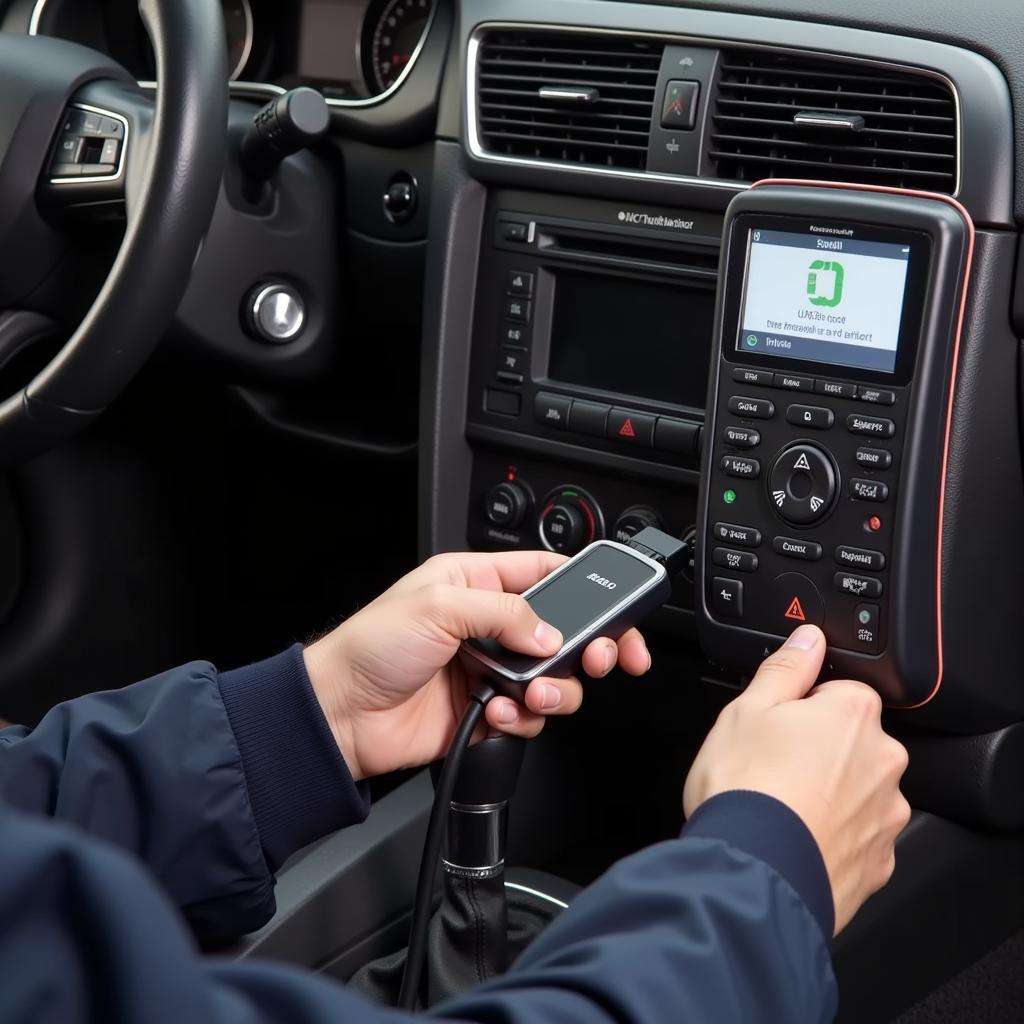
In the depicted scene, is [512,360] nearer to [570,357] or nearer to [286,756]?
[570,357]

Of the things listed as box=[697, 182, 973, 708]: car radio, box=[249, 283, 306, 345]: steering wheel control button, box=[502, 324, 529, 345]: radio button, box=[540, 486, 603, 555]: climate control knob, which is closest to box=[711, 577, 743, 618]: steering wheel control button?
box=[697, 182, 973, 708]: car radio

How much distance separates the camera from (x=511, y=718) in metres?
0.98

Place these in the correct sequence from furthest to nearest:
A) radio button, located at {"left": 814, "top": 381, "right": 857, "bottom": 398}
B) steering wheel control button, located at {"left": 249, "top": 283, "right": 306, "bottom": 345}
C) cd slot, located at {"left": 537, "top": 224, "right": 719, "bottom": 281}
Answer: steering wheel control button, located at {"left": 249, "top": 283, "right": 306, "bottom": 345} < cd slot, located at {"left": 537, "top": 224, "right": 719, "bottom": 281} < radio button, located at {"left": 814, "top": 381, "right": 857, "bottom": 398}

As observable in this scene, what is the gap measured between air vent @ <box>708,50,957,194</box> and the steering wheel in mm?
417

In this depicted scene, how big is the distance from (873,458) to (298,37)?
949 millimetres

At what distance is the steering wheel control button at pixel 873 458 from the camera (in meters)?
0.95

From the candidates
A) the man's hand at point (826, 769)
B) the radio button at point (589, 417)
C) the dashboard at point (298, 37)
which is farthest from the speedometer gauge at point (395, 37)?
the man's hand at point (826, 769)

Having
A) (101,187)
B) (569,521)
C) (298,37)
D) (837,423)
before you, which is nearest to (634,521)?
(569,521)

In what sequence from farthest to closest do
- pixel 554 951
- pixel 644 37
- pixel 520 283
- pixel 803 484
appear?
pixel 520 283 → pixel 644 37 → pixel 803 484 → pixel 554 951

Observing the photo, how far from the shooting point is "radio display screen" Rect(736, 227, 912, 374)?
0.94m

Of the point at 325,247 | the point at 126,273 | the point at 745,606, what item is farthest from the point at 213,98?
the point at 745,606

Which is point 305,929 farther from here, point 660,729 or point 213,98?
point 213,98

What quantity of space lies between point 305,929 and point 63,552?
2.55 feet

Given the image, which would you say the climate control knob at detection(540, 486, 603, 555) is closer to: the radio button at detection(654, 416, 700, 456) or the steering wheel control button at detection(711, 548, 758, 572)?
the radio button at detection(654, 416, 700, 456)
